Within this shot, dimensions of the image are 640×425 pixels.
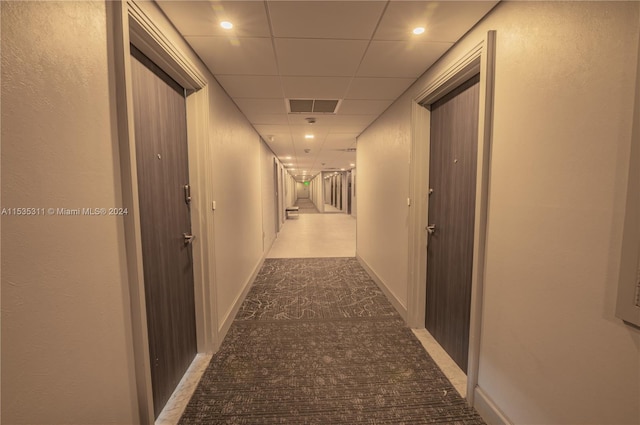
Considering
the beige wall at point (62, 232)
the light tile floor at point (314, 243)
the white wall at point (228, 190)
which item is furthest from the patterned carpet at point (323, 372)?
the light tile floor at point (314, 243)

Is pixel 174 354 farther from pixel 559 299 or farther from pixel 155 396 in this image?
pixel 559 299

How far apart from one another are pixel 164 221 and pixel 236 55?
4.50ft

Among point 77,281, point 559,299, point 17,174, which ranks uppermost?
point 17,174

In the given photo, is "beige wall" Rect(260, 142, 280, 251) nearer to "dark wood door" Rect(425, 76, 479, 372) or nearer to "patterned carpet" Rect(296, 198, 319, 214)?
"dark wood door" Rect(425, 76, 479, 372)

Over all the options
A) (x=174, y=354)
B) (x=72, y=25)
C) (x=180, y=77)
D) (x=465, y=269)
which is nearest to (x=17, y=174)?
(x=72, y=25)

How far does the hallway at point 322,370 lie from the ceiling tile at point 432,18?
8.21 feet

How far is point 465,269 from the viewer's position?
1.97 metres

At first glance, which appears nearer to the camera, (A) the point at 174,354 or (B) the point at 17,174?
(B) the point at 17,174

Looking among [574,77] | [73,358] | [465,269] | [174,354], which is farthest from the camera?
[465,269]

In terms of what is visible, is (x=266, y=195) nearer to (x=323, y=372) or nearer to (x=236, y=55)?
(x=236, y=55)

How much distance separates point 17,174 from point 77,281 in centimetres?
41

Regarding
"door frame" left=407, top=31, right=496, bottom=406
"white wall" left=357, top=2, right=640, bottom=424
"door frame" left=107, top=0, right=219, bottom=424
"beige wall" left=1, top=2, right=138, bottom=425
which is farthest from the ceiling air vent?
"beige wall" left=1, top=2, right=138, bottom=425

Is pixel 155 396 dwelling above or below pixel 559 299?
below

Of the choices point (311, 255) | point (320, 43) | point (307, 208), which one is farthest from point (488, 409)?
point (307, 208)
